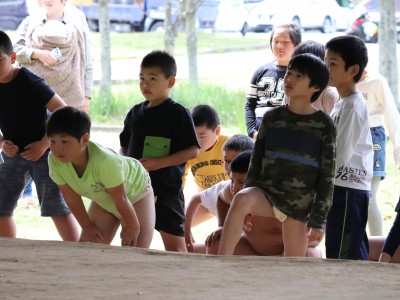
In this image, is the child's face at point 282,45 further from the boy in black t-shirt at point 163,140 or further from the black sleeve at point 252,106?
the boy in black t-shirt at point 163,140

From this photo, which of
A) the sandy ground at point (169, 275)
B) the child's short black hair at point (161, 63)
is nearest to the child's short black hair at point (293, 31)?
the child's short black hair at point (161, 63)

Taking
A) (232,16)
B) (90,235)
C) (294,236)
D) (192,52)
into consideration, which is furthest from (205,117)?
(232,16)

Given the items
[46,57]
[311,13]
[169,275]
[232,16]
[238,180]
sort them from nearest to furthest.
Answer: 1. [169,275]
2. [238,180]
3. [46,57]
4. [311,13]
5. [232,16]

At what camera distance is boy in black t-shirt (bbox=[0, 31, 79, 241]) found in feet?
18.1

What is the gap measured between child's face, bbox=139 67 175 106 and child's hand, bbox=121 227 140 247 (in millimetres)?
850

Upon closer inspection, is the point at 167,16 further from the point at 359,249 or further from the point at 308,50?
the point at 359,249

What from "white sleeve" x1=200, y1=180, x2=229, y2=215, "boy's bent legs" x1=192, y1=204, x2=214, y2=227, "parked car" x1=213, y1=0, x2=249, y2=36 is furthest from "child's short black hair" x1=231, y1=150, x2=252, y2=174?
"parked car" x1=213, y1=0, x2=249, y2=36

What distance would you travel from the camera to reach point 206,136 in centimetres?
612

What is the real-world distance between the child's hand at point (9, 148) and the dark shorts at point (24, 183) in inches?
3.3

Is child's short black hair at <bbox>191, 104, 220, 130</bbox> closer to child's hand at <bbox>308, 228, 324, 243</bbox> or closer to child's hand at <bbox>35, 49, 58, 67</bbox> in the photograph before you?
child's hand at <bbox>35, 49, 58, 67</bbox>

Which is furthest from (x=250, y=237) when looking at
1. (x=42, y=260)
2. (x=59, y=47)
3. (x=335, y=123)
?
(x=59, y=47)

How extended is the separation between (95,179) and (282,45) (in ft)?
6.45

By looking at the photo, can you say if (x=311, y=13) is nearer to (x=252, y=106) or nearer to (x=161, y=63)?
(x=252, y=106)

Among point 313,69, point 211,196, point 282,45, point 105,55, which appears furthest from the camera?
point 105,55
